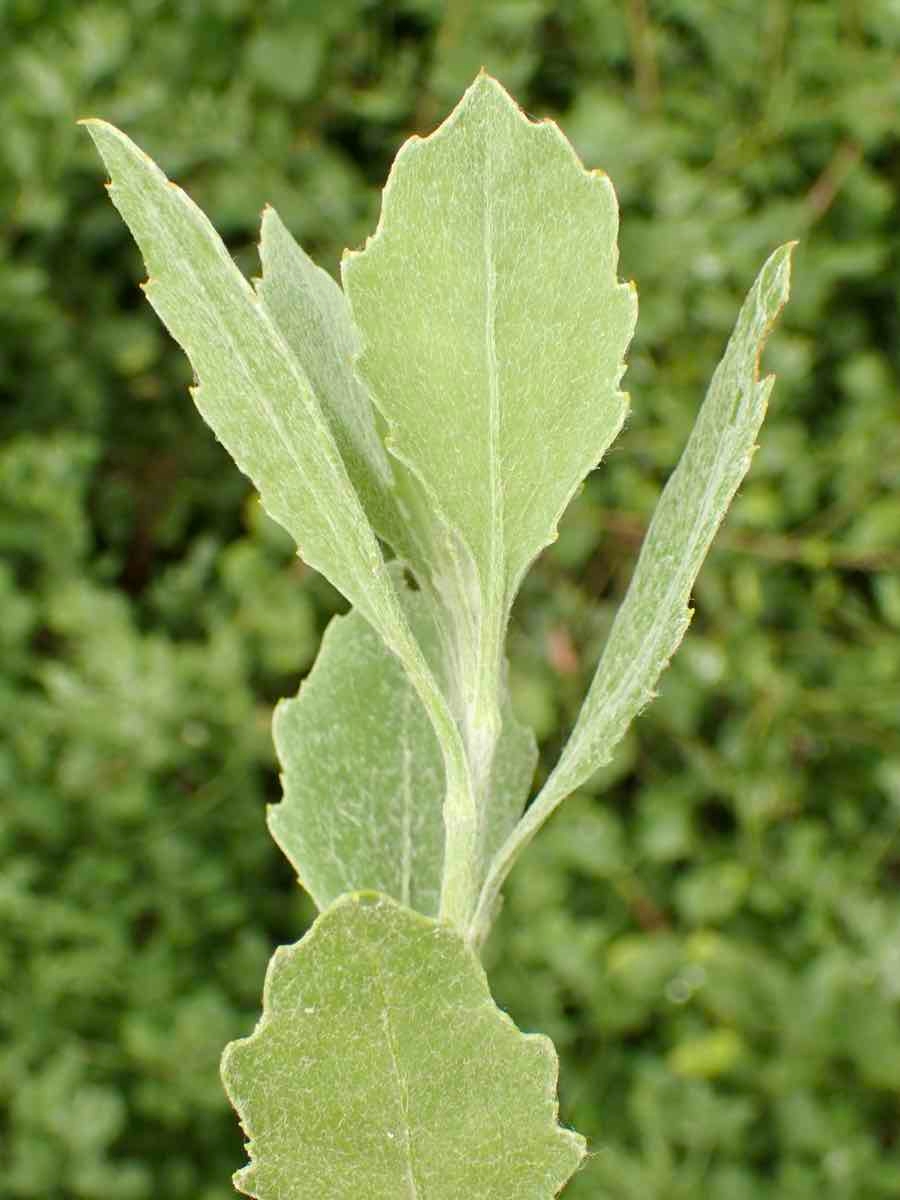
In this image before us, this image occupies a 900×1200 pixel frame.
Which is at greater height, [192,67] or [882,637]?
[192,67]

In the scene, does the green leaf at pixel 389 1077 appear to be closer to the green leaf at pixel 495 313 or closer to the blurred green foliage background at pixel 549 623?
the green leaf at pixel 495 313

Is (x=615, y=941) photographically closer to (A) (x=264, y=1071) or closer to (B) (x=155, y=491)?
(B) (x=155, y=491)

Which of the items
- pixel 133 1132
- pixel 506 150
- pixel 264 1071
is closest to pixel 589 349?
pixel 506 150

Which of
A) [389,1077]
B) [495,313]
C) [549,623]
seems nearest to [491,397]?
[495,313]

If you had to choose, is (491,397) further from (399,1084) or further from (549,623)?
(549,623)

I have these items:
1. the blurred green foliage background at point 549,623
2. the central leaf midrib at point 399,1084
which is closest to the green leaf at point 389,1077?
the central leaf midrib at point 399,1084
